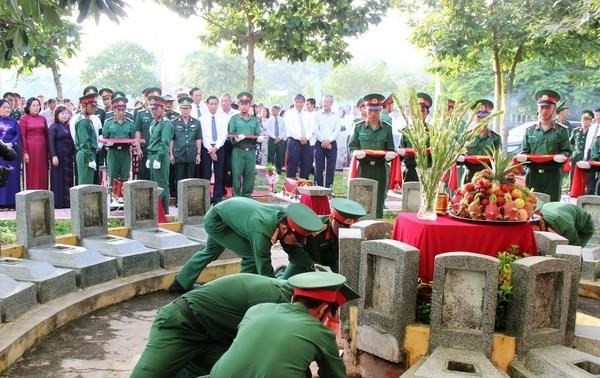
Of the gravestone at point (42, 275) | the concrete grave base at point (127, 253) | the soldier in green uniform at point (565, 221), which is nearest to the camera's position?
the gravestone at point (42, 275)

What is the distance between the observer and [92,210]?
7.18 meters

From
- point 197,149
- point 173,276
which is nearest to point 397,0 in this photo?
point 197,149

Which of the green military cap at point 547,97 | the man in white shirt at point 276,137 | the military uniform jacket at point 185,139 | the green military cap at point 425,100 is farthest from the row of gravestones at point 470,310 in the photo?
the man in white shirt at point 276,137

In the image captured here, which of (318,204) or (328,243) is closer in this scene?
(328,243)

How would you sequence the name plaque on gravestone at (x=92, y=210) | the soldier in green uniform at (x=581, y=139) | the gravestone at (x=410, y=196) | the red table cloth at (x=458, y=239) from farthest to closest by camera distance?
the soldier in green uniform at (x=581, y=139) < the gravestone at (x=410, y=196) < the name plaque on gravestone at (x=92, y=210) < the red table cloth at (x=458, y=239)

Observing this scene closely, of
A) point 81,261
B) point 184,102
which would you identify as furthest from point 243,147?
point 81,261

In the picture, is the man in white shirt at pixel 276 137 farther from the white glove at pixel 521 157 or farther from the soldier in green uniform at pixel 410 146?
the white glove at pixel 521 157

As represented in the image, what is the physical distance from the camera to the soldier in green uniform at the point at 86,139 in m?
9.63

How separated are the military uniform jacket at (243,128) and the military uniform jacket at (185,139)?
55cm

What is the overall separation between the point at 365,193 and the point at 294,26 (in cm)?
565

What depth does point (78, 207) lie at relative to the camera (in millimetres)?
6957

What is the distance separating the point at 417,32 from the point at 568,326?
10.2m

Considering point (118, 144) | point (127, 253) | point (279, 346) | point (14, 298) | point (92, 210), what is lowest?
point (14, 298)

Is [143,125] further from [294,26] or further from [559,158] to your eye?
[559,158]
